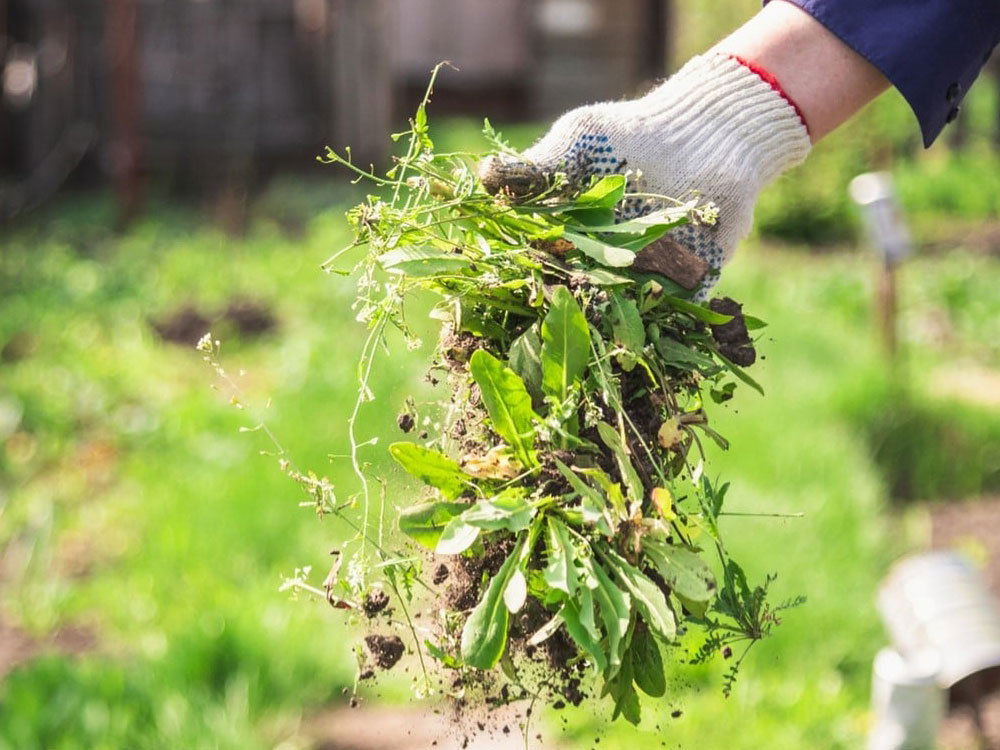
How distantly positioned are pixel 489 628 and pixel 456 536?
11cm

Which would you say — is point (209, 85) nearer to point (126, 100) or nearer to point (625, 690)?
point (126, 100)

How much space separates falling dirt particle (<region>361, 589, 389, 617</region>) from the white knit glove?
0.55 m

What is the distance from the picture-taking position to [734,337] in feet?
5.29

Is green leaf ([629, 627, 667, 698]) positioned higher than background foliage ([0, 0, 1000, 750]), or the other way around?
green leaf ([629, 627, 667, 698])

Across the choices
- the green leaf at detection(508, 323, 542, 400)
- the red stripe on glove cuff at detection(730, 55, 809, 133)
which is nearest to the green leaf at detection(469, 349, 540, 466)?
the green leaf at detection(508, 323, 542, 400)

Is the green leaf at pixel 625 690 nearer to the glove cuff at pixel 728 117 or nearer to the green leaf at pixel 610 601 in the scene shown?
the green leaf at pixel 610 601

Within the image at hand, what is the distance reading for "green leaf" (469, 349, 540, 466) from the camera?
148 centimetres

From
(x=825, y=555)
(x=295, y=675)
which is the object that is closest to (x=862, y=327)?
(x=825, y=555)

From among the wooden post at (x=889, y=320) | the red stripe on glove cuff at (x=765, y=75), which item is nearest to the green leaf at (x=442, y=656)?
the red stripe on glove cuff at (x=765, y=75)

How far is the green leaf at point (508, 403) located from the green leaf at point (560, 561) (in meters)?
0.09

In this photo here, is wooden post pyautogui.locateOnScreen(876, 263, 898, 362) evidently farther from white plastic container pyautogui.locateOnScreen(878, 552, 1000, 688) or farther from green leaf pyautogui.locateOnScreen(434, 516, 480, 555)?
green leaf pyautogui.locateOnScreen(434, 516, 480, 555)

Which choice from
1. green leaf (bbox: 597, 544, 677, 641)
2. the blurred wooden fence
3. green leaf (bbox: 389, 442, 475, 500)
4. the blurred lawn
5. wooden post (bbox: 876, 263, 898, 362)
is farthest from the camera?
the blurred wooden fence

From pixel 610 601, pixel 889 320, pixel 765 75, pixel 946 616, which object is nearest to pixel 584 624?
pixel 610 601

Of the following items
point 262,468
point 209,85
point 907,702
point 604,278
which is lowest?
point 209,85
